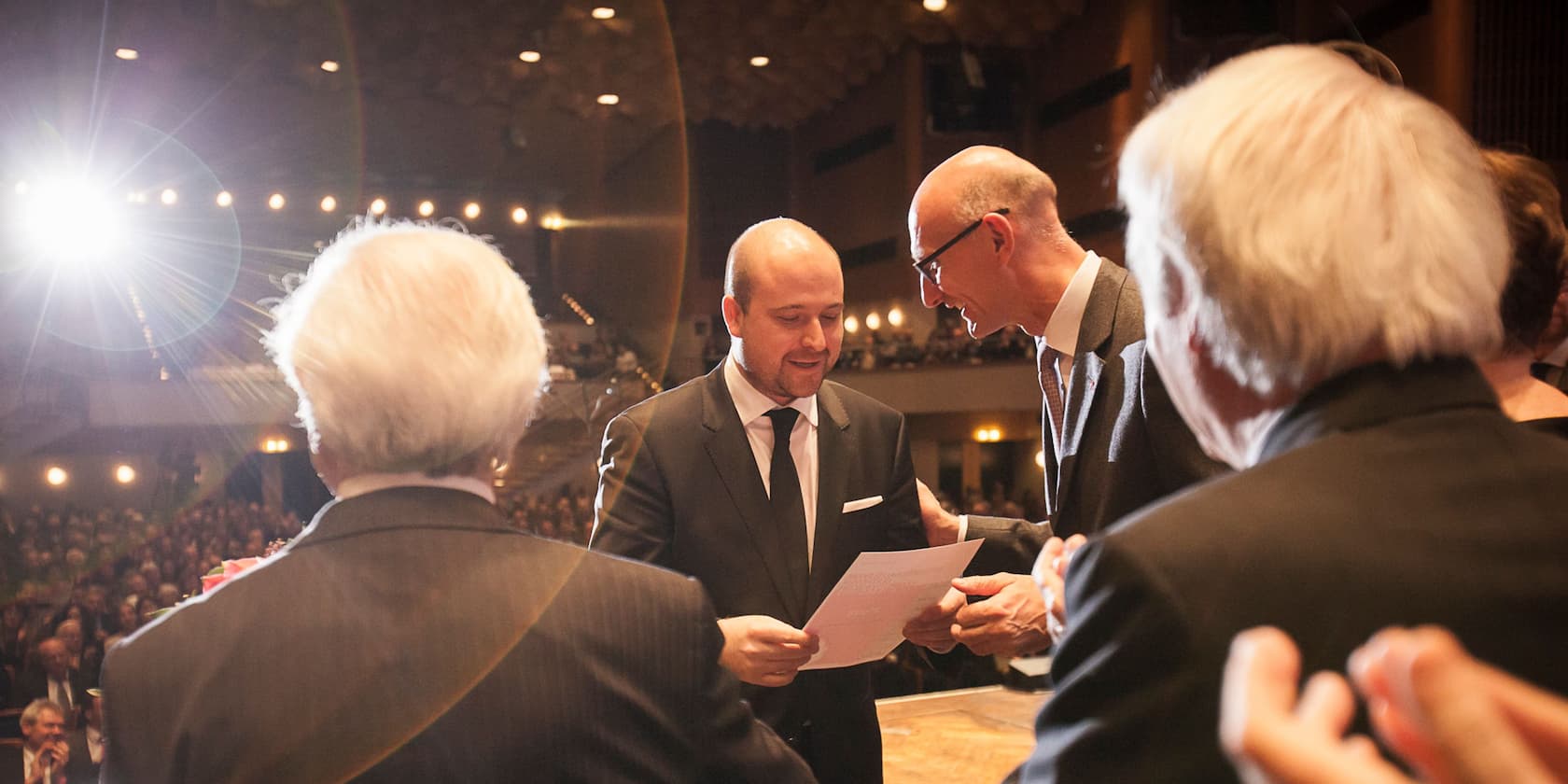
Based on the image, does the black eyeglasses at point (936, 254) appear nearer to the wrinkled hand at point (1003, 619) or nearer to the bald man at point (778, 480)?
the bald man at point (778, 480)

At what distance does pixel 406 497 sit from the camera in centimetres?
116

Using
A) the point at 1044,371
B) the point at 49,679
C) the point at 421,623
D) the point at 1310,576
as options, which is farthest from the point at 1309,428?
the point at 49,679

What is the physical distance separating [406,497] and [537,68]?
13767 millimetres

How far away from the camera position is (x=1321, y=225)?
896mm

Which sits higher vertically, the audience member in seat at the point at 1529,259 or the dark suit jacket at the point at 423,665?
the audience member in seat at the point at 1529,259

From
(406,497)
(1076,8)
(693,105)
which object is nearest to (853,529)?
(406,497)

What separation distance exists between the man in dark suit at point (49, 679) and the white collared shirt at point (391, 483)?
7.29 metres

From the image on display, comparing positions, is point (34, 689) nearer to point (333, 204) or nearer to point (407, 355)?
point (407, 355)

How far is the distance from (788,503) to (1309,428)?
160 centimetres

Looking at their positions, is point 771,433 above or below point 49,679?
above

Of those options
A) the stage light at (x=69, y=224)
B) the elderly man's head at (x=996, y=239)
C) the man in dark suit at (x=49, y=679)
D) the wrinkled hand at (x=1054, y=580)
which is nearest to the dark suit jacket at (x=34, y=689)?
the man in dark suit at (x=49, y=679)

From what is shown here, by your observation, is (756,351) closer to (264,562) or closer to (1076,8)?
(264,562)

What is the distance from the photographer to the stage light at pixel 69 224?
613 inches

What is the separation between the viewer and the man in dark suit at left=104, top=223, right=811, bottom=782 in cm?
106
